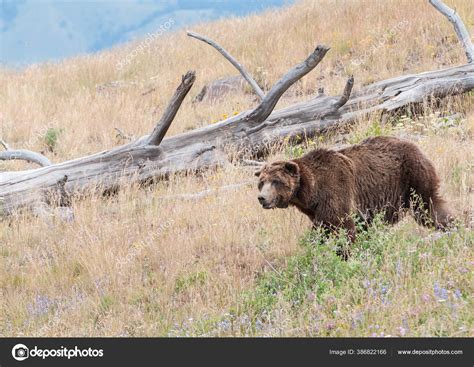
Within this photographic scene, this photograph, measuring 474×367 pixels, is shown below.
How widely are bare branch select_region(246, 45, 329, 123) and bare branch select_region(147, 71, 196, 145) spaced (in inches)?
49.8

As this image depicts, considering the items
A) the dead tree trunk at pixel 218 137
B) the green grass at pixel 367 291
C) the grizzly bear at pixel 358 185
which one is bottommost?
the green grass at pixel 367 291

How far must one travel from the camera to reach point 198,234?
716 centimetres

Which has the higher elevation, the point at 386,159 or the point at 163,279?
the point at 386,159

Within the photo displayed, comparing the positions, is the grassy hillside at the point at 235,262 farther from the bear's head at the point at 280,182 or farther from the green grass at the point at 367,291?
the bear's head at the point at 280,182

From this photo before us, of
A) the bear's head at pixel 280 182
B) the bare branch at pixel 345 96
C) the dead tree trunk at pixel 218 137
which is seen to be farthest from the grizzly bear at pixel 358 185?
the bare branch at pixel 345 96

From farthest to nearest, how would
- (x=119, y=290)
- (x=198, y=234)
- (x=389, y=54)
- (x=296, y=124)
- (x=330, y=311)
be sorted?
1. (x=389, y=54)
2. (x=296, y=124)
3. (x=198, y=234)
4. (x=119, y=290)
5. (x=330, y=311)

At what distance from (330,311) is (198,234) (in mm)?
2496

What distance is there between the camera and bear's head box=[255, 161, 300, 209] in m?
5.91

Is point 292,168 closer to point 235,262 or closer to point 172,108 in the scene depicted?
point 235,262

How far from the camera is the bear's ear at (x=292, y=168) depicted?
19.6ft

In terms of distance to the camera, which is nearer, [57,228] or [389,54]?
[57,228]

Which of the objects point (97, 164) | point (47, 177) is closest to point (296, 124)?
point (97, 164)

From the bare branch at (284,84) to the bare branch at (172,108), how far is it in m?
1.27
